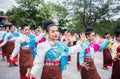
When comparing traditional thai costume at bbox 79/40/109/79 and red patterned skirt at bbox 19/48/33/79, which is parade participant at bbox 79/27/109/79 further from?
red patterned skirt at bbox 19/48/33/79

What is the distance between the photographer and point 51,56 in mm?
5250

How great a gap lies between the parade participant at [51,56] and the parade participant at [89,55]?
1690mm

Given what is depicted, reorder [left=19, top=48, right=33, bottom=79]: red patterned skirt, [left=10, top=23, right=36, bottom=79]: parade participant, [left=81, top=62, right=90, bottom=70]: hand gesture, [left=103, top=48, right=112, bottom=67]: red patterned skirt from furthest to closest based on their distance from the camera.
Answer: [left=103, top=48, right=112, bottom=67]: red patterned skirt
[left=10, top=23, right=36, bottom=79]: parade participant
[left=19, top=48, right=33, bottom=79]: red patterned skirt
[left=81, top=62, right=90, bottom=70]: hand gesture

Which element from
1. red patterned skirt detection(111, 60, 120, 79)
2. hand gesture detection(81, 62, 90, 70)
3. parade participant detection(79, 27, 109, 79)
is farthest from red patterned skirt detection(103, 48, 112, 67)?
hand gesture detection(81, 62, 90, 70)

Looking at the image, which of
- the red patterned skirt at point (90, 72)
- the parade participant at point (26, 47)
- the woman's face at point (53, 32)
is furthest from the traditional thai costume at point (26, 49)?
the woman's face at point (53, 32)

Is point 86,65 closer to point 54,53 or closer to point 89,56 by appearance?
point 89,56

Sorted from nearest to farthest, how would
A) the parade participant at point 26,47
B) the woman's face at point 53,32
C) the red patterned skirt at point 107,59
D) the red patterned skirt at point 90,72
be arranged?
the woman's face at point 53,32 < the red patterned skirt at point 90,72 < the parade participant at point 26,47 < the red patterned skirt at point 107,59

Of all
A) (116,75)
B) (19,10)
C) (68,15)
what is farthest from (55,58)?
(68,15)

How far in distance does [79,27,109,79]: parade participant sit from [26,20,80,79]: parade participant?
1.69 m

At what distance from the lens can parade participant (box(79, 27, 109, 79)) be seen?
7004 mm

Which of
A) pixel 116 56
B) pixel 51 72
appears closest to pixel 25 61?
pixel 116 56

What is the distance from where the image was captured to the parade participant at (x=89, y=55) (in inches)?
276

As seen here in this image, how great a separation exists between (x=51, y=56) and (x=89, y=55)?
2.19 metres

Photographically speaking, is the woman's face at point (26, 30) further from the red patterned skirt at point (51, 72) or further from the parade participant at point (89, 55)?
the red patterned skirt at point (51, 72)
